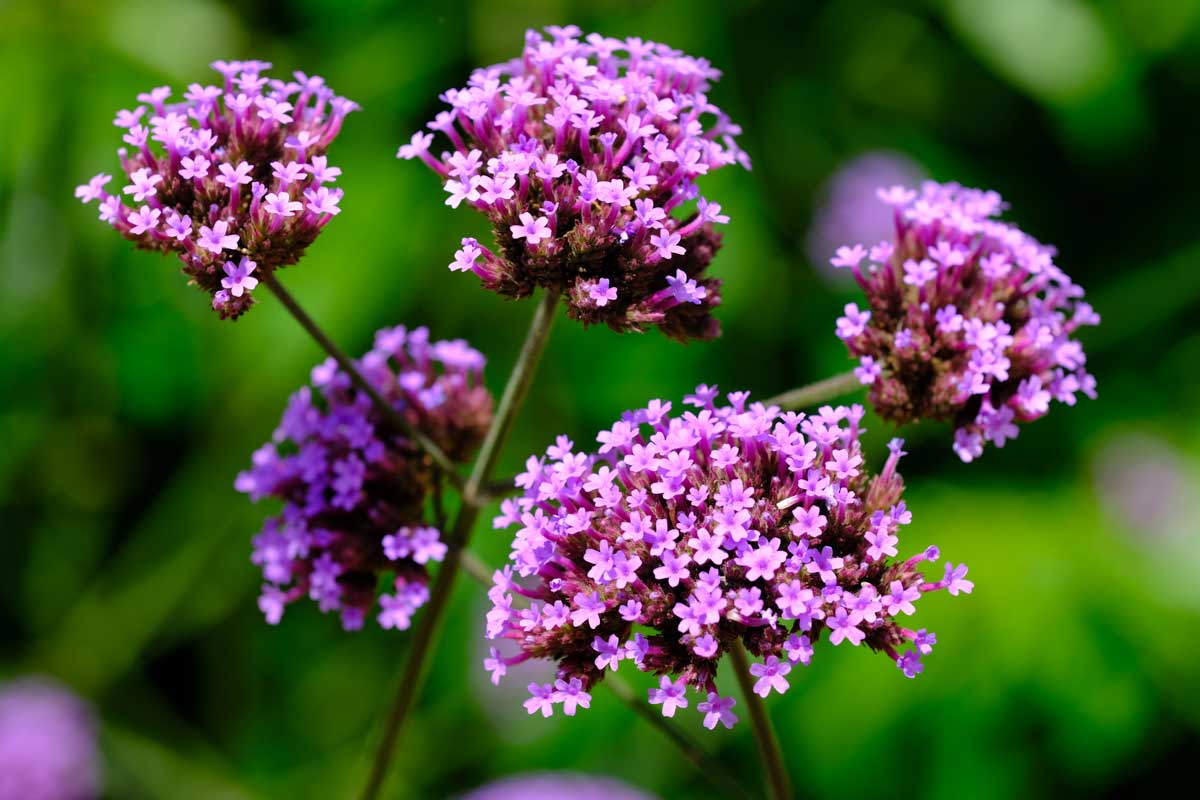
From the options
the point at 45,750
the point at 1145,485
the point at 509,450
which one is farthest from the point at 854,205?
the point at 45,750

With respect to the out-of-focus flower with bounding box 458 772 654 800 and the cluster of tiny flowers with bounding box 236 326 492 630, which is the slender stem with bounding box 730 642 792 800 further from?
the out-of-focus flower with bounding box 458 772 654 800

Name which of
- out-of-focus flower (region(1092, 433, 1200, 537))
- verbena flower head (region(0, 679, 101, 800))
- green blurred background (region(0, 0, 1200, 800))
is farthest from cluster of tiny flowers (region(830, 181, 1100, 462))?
verbena flower head (region(0, 679, 101, 800))

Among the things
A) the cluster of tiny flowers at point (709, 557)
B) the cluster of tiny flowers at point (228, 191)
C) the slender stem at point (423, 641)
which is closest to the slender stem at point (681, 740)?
the cluster of tiny flowers at point (709, 557)

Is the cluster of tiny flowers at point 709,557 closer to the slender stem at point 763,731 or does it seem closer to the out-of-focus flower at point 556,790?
the slender stem at point 763,731

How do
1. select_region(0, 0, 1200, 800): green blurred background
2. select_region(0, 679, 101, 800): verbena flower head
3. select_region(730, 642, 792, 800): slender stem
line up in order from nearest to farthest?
select_region(730, 642, 792, 800): slender stem, select_region(0, 0, 1200, 800): green blurred background, select_region(0, 679, 101, 800): verbena flower head

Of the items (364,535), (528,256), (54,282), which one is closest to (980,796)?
(364,535)

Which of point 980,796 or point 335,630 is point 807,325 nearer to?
point 980,796
